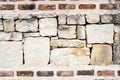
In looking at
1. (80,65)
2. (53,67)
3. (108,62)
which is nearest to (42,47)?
(53,67)

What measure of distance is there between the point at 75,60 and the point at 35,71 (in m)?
0.37

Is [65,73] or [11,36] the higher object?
[11,36]

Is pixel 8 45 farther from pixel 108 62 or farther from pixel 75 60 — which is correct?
pixel 108 62

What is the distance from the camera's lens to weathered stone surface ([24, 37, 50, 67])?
222cm

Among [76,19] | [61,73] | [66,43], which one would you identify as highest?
[76,19]

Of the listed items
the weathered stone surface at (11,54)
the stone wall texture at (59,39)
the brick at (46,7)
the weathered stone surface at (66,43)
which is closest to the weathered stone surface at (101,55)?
the stone wall texture at (59,39)

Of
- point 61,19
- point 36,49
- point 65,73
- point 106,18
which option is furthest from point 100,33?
point 36,49

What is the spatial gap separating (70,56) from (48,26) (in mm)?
333

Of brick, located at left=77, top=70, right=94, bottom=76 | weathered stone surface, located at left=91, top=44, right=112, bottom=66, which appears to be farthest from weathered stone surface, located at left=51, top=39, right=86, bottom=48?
brick, located at left=77, top=70, right=94, bottom=76

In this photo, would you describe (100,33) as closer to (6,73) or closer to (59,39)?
(59,39)

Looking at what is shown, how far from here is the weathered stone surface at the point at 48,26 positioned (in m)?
2.20

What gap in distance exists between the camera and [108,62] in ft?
7.34

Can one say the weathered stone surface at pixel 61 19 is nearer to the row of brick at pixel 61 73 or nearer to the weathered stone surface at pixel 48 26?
the weathered stone surface at pixel 48 26

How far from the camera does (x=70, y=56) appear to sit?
2.24 m
